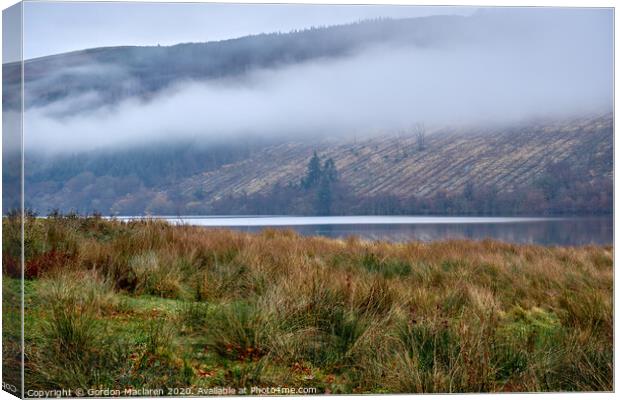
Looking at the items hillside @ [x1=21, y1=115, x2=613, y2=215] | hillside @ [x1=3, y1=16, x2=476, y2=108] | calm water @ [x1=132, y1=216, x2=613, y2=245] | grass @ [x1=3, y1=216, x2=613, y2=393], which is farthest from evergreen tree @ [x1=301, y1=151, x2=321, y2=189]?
hillside @ [x1=3, y1=16, x2=476, y2=108]

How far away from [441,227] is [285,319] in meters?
2.39

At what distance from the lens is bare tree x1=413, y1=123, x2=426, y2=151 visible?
24.6 ft

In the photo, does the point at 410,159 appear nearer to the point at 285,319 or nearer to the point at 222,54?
the point at 222,54

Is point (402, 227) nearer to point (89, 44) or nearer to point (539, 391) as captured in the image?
point (539, 391)

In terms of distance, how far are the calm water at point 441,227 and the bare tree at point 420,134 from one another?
0.68 meters

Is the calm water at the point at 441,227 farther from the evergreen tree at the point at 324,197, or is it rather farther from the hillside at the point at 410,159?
the hillside at the point at 410,159

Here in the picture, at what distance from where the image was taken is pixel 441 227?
819 cm

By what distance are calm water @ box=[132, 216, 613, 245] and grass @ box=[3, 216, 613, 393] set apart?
222 millimetres

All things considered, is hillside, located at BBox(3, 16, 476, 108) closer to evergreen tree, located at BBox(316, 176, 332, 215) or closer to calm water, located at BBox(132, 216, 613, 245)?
evergreen tree, located at BBox(316, 176, 332, 215)

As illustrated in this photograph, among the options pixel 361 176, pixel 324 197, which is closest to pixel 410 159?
pixel 361 176

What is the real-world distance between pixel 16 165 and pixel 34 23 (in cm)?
108

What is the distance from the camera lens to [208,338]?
6.22m

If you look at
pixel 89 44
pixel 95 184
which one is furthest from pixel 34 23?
pixel 95 184

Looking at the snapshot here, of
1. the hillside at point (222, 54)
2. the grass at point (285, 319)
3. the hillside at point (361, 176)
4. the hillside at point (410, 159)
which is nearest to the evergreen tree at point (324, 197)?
the hillside at point (361, 176)
